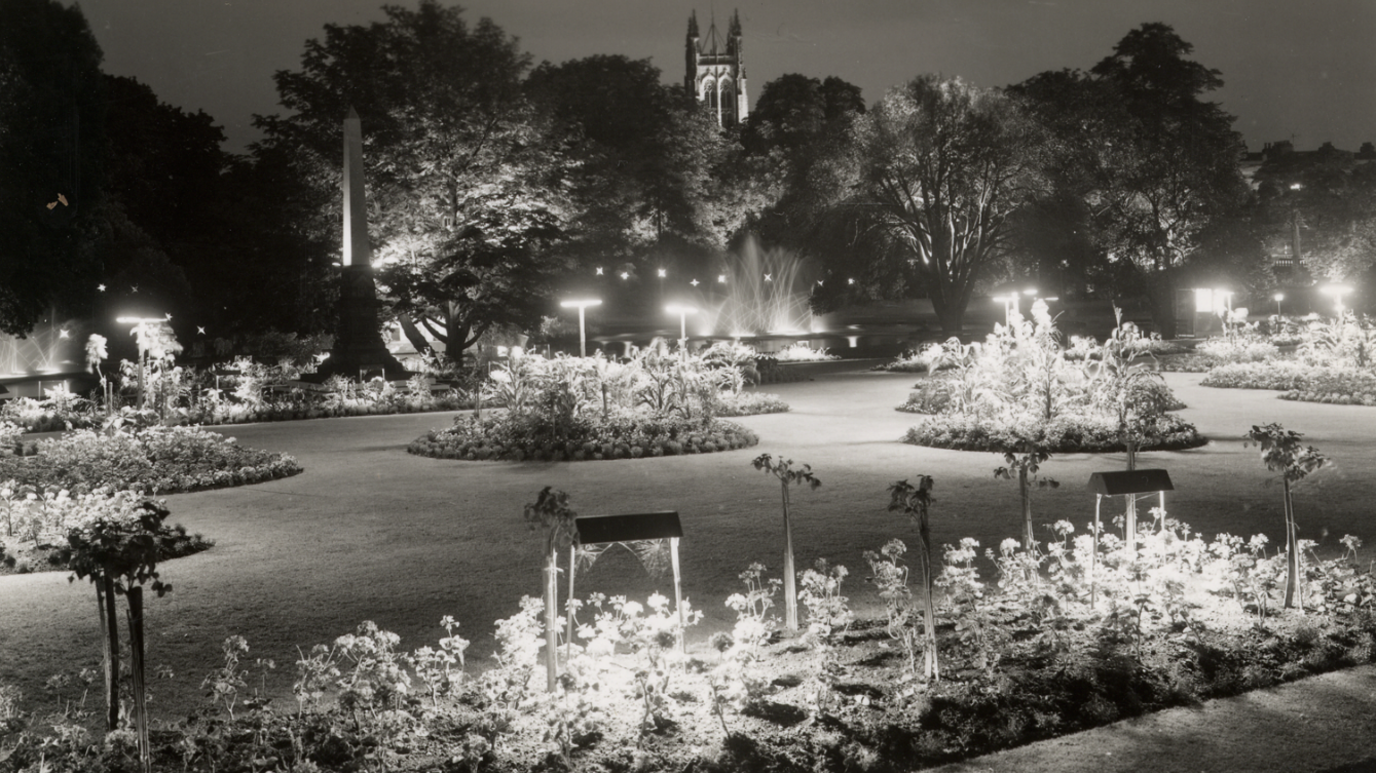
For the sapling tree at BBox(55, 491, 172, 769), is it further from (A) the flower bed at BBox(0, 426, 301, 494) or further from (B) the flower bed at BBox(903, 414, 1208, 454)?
(B) the flower bed at BBox(903, 414, 1208, 454)

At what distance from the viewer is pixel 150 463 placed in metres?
13.1

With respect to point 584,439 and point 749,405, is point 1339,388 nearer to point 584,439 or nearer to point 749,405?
point 749,405

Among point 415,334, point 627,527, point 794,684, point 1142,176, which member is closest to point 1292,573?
point 794,684

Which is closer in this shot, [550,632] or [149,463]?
[550,632]

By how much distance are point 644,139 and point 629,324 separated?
25.9 feet

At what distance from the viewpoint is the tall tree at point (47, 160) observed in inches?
1089

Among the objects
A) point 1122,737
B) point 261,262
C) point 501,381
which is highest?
point 261,262

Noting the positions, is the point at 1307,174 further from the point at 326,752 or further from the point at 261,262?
the point at 326,752

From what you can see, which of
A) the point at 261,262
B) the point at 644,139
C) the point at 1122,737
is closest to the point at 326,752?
the point at 1122,737

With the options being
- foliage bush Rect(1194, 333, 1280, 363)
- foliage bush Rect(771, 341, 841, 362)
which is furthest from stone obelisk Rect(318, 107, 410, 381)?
foliage bush Rect(1194, 333, 1280, 363)

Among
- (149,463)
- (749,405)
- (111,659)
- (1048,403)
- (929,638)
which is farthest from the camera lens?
(749,405)

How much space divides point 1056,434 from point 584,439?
571cm

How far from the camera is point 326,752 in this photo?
14.6 ft

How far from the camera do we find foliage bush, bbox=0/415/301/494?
12281mm
